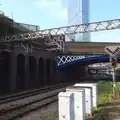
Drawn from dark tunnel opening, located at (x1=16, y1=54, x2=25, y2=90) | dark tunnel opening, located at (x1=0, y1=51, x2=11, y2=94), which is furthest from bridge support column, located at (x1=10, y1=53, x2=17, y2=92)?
dark tunnel opening, located at (x1=16, y1=54, x2=25, y2=90)

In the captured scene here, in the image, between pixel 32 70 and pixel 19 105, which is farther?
pixel 32 70

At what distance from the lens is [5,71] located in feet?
133

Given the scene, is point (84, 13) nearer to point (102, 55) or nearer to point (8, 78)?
point (102, 55)

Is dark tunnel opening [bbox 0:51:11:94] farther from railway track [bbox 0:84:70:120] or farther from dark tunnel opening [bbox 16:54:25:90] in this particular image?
railway track [bbox 0:84:70:120]

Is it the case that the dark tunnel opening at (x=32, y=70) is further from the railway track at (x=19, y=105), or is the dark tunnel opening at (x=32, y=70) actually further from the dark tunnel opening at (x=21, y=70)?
the railway track at (x=19, y=105)

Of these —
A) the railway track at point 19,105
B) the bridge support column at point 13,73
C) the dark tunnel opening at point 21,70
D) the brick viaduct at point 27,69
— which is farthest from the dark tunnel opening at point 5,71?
the railway track at point 19,105

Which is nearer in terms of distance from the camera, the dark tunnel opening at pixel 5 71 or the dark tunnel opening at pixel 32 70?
the dark tunnel opening at pixel 5 71

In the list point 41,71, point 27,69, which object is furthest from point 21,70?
point 41,71

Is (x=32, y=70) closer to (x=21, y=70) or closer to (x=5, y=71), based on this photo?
(x=21, y=70)

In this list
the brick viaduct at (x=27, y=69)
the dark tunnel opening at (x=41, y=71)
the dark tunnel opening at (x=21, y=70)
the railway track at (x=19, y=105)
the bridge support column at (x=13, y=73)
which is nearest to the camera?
the railway track at (x=19, y=105)

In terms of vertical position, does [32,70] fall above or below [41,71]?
above

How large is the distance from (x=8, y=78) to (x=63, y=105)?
3289cm

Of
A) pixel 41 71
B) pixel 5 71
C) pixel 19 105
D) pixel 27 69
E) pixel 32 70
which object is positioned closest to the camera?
pixel 19 105

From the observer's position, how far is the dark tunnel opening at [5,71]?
131 ft
